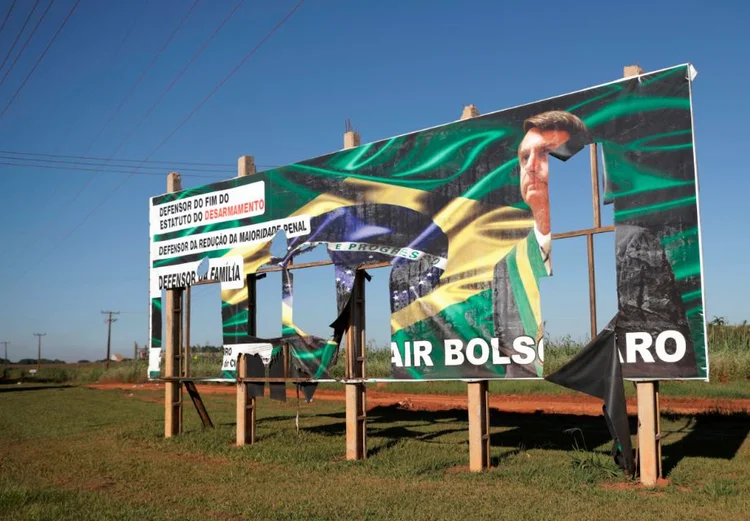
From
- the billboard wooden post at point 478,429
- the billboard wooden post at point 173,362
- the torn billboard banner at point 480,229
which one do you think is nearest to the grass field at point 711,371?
the billboard wooden post at point 173,362

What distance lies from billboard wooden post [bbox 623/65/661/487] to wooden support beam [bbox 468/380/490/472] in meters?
2.17

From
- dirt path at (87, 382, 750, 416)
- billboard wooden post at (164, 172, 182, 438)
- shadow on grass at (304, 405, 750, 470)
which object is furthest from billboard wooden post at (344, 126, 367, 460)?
dirt path at (87, 382, 750, 416)

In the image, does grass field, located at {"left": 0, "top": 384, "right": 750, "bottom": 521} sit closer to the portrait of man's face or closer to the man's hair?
the portrait of man's face

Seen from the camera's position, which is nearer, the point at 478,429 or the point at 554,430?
the point at 478,429

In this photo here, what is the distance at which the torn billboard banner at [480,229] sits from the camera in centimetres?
935

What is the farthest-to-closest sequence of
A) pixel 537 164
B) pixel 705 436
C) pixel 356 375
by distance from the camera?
1. pixel 705 436
2. pixel 356 375
3. pixel 537 164

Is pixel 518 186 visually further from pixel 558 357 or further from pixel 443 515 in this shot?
pixel 558 357

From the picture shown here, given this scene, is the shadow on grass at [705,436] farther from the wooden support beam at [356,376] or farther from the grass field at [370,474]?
the wooden support beam at [356,376]

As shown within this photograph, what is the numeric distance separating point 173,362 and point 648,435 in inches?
400

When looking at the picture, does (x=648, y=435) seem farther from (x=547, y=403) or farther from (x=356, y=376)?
(x=547, y=403)

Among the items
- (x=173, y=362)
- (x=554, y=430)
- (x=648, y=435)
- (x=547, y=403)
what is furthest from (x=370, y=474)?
(x=547, y=403)

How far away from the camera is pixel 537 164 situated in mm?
10570

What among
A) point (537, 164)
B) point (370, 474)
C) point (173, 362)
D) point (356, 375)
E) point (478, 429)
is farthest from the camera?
point (173, 362)

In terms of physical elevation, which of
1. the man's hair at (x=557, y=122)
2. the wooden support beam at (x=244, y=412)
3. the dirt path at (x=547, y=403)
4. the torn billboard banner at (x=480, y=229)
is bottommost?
the dirt path at (x=547, y=403)
